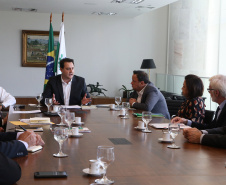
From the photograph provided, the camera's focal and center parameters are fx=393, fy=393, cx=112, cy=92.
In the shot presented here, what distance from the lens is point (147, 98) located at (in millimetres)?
5625

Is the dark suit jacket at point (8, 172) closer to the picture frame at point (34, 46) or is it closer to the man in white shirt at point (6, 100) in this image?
the man in white shirt at point (6, 100)

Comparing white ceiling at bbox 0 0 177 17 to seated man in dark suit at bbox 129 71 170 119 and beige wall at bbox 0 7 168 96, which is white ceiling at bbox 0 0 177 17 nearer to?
beige wall at bbox 0 7 168 96

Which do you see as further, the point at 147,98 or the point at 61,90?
the point at 61,90

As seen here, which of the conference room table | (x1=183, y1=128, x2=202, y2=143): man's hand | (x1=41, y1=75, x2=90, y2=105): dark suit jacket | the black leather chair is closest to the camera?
the conference room table

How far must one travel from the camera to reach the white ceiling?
9.37 metres

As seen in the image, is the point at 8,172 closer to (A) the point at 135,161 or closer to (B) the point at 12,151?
(B) the point at 12,151

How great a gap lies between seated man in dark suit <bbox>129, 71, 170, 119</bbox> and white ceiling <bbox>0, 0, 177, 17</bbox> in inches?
147

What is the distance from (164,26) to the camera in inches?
476

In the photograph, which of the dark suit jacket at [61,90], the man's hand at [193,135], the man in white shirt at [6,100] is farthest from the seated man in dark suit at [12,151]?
the dark suit jacket at [61,90]

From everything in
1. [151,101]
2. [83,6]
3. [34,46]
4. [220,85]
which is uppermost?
[83,6]

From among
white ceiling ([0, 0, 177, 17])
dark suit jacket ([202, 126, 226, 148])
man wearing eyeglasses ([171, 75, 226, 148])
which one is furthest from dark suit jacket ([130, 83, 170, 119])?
white ceiling ([0, 0, 177, 17])

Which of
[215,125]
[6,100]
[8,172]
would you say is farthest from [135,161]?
[6,100]

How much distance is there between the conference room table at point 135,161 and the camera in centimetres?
212

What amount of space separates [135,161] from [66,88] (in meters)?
3.94
